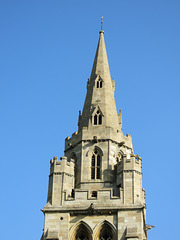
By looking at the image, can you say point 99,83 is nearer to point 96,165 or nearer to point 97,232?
point 96,165

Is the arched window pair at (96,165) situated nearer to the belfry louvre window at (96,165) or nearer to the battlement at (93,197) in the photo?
the belfry louvre window at (96,165)

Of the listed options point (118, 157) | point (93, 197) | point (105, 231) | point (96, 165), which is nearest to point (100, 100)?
point (118, 157)

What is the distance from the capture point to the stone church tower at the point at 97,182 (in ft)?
151

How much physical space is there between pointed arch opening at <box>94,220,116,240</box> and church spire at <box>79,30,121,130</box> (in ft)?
26.8

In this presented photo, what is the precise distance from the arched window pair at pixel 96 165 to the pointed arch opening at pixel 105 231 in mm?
4140

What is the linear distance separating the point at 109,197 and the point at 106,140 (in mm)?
4844

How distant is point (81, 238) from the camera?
1817 inches

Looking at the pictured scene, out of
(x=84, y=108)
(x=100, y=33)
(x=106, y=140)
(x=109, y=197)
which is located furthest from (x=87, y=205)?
(x=100, y=33)

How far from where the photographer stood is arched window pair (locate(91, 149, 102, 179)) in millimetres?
49228

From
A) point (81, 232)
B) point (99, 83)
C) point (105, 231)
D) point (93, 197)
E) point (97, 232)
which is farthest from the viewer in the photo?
point (99, 83)

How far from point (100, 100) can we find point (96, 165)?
553 cm

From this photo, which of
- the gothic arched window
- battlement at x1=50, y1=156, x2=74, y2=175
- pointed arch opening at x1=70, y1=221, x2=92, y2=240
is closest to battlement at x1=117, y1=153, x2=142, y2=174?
the gothic arched window

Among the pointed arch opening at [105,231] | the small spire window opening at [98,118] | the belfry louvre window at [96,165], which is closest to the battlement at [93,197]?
the pointed arch opening at [105,231]

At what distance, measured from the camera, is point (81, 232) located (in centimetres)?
4631
